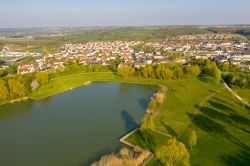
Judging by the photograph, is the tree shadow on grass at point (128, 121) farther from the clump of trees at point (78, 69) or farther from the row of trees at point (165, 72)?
the clump of trees at point (78, 69)

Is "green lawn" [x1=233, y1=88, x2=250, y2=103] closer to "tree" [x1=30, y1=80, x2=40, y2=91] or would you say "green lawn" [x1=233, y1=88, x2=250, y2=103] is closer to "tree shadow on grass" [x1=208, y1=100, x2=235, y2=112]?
"tree shadow on grass" [x1=208, y1=100, x2=235, y2=112]

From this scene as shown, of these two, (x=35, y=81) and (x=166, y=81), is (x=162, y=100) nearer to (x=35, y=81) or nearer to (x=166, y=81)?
(x=166, y=81)

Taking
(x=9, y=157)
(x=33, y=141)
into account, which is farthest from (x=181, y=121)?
(x=9, y=157)

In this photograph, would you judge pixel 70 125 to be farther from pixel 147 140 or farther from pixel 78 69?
pixel 78 69

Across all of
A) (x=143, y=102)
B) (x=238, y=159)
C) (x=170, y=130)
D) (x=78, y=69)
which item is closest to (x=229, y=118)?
(x=170, y=130)

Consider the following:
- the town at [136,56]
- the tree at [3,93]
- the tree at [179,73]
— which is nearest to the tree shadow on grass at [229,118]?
the tree at [179,73]
